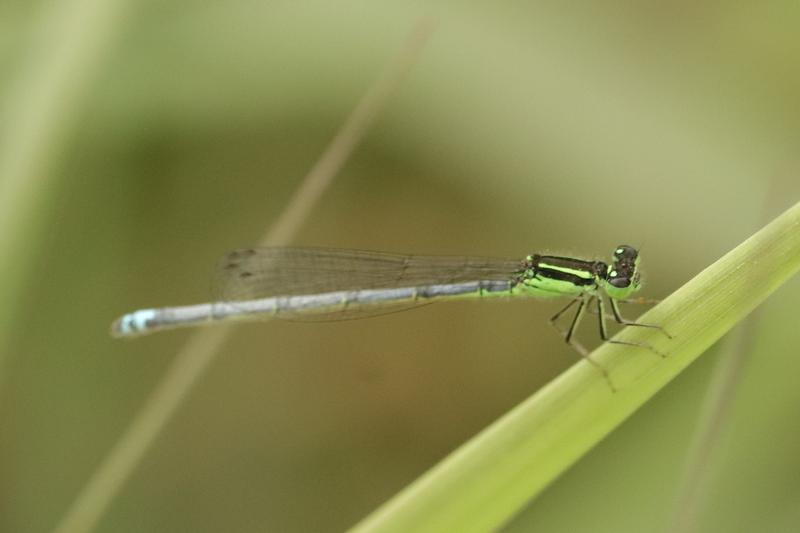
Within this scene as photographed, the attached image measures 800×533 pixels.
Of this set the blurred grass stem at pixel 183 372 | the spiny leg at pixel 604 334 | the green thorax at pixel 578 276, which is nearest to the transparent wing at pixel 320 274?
the green thorax at pixel 578 276

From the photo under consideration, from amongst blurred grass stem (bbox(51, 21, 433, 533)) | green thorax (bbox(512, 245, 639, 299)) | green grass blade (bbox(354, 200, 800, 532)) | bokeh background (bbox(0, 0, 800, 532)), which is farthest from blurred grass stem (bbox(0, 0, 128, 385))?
green grass blade (bbox(354, 200, 800, 532))

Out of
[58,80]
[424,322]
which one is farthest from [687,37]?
[58,80]

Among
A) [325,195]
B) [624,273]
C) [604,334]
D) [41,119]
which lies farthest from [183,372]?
[325,195]

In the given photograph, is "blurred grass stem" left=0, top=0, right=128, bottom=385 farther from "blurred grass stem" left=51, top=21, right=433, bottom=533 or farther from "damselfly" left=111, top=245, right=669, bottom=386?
"blurred grass stem" left=51, top=21, right=433, bottom=533

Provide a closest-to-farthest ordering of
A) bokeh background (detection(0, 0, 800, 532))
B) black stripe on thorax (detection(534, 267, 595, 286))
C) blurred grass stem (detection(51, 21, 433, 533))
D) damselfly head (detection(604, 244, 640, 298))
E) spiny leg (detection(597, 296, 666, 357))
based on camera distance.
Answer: spiny leg (detection(597, 296, 666, 357))
blurred grass stem (detection(51, 21, 433, 533))
damselfly head (detection(604, 244, 640, 298))
black stripe on thorax (detection(534, 267, 595, 286))
bokeh background (detection(0, 0, 800, 532))

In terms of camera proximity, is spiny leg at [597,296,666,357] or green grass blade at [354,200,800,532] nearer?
green grass blade at [354,200,800,532]

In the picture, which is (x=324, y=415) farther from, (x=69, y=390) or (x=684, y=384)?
(x=684, y=384)
